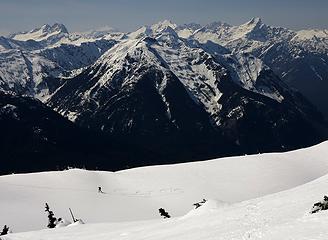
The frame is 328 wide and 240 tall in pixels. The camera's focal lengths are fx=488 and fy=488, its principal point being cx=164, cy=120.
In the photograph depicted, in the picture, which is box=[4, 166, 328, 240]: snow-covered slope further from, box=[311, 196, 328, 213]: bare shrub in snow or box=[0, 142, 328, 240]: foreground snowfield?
box=[311, 196, 328, 213]: bare shrub in snow

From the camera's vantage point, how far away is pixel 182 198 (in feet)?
258

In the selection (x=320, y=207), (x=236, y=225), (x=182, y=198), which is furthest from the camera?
(x=182, y=198)

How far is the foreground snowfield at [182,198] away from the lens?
1250 inches

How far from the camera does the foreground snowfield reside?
31.8 m

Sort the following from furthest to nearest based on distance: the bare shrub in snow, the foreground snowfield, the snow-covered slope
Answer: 1. the foreground snowfield
2. the bare shrub in snow
3. the snow-covered slope

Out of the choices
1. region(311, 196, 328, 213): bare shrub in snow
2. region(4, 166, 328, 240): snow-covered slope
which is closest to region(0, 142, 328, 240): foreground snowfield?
region(4, 166, 328, 240): snow-covered slope

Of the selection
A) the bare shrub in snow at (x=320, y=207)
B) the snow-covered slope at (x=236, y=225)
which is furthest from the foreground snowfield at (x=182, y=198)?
the bare shrub in snow at (x=320, y=207)

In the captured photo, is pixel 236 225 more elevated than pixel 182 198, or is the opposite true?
pixel 182 198

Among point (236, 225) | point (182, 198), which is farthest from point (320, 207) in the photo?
point (182, 198)

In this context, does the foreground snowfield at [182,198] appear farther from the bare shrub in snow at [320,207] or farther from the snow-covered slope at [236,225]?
the bare shrub in snow at [320,207]

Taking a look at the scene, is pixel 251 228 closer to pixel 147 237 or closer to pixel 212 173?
pixel 147 237

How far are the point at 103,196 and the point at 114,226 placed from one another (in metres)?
37.6

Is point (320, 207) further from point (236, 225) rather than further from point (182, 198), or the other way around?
point (182, 198)

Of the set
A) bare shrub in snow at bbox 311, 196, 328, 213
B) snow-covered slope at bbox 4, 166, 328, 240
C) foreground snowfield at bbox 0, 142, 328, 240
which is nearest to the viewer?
snow-covered slope at bbox 4, 166, 328, 240
